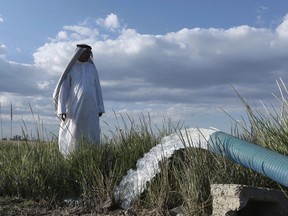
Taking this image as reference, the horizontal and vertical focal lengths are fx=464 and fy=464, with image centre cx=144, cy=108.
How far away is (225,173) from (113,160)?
217 cm

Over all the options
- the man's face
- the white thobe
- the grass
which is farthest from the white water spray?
the man's face

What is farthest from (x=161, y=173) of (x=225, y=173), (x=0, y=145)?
(x=0, y=145)

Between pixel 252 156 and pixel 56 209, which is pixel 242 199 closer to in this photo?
pixel 252 156

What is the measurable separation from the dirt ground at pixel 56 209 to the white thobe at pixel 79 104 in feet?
9.27

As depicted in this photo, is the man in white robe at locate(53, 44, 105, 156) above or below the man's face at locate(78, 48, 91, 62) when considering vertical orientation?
below

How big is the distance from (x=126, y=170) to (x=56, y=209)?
0.98 metres

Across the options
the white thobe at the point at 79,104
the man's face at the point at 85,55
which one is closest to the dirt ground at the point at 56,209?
the white thobe at the point at 79,104

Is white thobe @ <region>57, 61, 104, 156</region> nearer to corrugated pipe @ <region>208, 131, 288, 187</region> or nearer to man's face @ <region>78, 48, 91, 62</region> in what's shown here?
man's face @ <region>78, 48, 91, 62</region>

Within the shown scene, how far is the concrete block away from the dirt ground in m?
1.00

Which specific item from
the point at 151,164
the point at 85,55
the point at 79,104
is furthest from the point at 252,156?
the point at 85,55

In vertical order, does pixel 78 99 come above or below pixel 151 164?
above

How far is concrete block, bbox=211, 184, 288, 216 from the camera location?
3678mm

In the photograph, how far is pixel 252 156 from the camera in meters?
3.83

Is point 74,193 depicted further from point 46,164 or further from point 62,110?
point 62,110
